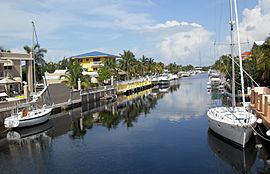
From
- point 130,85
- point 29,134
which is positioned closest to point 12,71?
point 29,134

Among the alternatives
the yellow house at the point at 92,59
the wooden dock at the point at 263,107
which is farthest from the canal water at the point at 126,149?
the yellow house at the point at 92,59

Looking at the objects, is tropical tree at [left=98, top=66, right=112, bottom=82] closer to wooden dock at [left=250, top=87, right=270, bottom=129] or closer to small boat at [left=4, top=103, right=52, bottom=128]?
small boat at [left=4, top=103, right=52, bottom=128]

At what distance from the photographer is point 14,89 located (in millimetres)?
50281

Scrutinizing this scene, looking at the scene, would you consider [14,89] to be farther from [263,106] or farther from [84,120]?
[263,106]

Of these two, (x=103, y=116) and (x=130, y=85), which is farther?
(x=130, y=85)

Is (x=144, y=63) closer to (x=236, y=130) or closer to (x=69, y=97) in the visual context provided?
(x=69, y=97)

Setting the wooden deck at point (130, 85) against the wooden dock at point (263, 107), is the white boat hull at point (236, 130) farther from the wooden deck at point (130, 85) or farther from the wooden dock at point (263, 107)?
the wooden deck at point (130, 85)

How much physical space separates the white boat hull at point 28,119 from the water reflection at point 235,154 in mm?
21563

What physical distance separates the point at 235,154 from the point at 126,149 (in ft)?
31.2

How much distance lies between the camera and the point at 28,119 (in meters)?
36.1

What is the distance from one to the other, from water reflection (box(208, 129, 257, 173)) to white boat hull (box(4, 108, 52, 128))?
70.7 feet

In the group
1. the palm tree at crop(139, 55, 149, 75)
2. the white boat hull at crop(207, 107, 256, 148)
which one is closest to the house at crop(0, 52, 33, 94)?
the white boat hull at crop(207, 107, 256, 148)

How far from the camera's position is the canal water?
73.0ft

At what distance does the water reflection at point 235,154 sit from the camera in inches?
861
